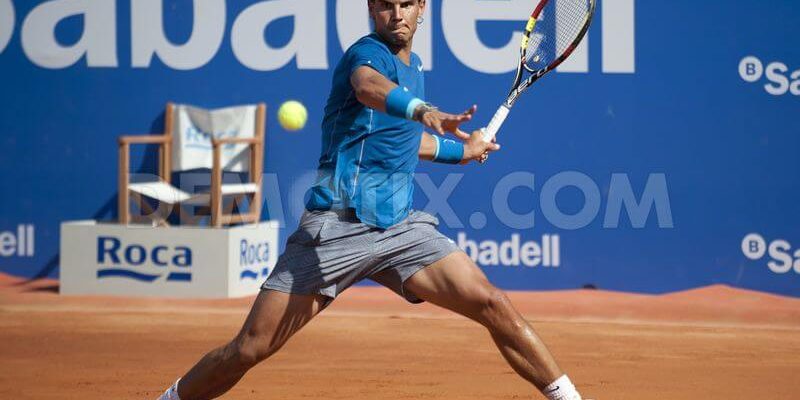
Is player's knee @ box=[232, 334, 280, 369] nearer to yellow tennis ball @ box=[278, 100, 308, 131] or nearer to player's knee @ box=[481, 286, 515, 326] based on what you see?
player's knee @ box=[481, 286, 515, 326]

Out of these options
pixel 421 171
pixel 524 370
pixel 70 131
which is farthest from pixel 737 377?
pixel 70 131

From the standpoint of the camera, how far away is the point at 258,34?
29.5 feet

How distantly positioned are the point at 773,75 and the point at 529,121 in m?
1.88

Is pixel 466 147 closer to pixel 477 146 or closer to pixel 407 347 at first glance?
pixel 477 146

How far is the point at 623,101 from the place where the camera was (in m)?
8.57

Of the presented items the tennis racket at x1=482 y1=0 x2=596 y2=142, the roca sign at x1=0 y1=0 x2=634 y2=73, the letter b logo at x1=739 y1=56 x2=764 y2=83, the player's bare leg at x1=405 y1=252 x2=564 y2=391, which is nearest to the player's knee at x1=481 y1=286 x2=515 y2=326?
the player's bare leg at x1=405 y1=252 x2=564 y2=391

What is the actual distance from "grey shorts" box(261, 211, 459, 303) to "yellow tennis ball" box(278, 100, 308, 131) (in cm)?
488

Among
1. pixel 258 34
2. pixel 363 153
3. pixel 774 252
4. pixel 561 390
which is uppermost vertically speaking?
pixel 258 34

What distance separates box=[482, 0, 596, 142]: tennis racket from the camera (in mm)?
4426

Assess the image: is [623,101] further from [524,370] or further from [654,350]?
[524,370]

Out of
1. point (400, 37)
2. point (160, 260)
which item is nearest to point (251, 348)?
point (400, 37)

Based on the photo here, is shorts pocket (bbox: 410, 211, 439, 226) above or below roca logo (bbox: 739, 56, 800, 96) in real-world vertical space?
below

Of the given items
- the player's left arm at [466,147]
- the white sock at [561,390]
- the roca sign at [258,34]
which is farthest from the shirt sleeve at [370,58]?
the roca sign at [258,34]

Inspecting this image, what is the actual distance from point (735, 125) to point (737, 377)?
317 cm
